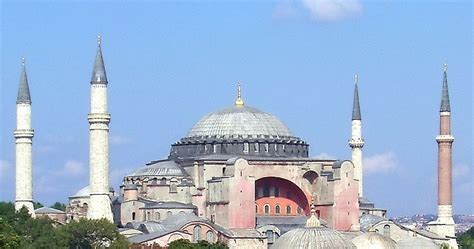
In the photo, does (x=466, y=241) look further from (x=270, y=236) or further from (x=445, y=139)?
(x=270, y=236)

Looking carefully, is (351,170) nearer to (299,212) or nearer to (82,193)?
(299,212)

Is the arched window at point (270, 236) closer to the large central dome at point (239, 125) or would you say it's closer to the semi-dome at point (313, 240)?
the large central dome at point (239, 125)

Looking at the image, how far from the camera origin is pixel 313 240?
49.8m

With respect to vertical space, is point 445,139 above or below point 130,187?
above

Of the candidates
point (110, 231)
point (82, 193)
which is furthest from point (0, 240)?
point (82, 193)

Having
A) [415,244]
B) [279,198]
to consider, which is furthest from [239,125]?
[415,244]

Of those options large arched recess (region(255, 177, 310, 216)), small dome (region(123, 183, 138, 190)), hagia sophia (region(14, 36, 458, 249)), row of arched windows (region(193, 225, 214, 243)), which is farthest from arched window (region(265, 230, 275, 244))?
small dome (region(123, 183, 138, 190))

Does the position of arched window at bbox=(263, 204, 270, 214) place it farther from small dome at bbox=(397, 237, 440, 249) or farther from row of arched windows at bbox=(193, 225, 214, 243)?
small dome at bbox=(397, 237, 440, 249)

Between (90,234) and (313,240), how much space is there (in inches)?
310

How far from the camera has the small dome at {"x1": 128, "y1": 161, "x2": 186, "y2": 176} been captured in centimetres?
6281

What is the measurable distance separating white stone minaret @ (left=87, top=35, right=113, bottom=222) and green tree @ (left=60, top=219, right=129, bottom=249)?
3.07 metres

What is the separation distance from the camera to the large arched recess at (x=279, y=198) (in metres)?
62.4

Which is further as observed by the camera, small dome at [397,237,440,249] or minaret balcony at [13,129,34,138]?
minaret balcony at [13,129,34,138]

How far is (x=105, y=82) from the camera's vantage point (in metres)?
57.3
